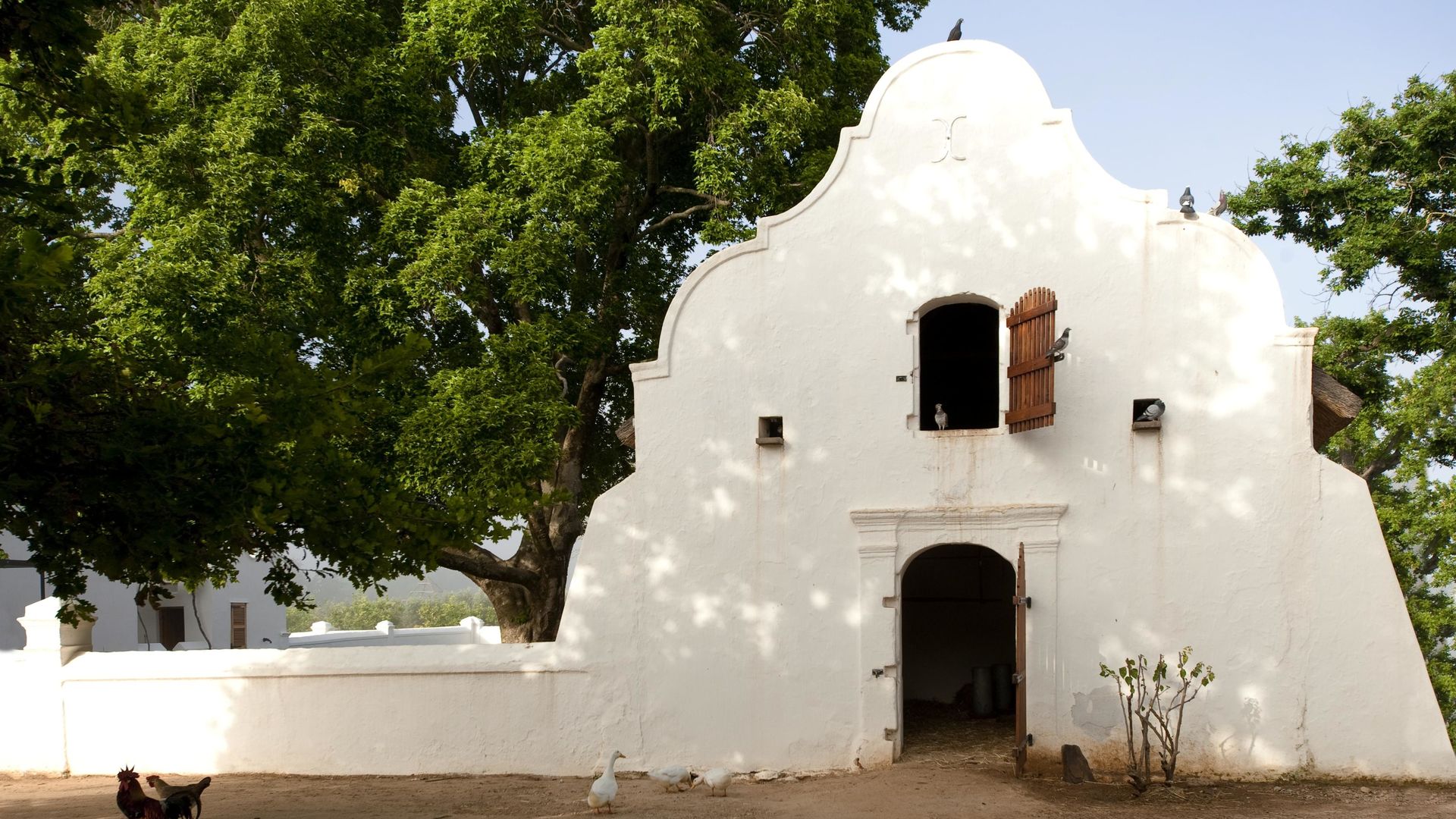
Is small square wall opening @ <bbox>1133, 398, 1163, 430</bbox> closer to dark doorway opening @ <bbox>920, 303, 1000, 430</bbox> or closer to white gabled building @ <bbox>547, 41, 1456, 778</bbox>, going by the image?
white gabled building @ <bbox>547, 41, 1456, 778</bbox>

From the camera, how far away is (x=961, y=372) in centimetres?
1529

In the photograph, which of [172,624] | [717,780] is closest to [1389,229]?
[717,780]

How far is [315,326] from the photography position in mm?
15625

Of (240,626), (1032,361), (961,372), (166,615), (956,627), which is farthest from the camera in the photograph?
(240,626)

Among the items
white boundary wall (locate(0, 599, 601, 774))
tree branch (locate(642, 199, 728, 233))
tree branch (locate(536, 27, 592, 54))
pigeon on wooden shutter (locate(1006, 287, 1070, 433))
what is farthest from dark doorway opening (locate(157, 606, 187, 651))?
pigeon on wooden shutter (locate(1006, 287, 1070, 433))

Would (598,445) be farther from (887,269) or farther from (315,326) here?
(887,269)

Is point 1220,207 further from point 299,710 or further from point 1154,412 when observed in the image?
point 299,710

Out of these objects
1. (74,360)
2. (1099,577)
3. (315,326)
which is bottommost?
(1099,577)

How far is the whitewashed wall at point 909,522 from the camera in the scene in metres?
11.3

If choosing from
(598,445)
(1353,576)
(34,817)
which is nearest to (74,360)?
(34,817)

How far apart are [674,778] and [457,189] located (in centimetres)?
916

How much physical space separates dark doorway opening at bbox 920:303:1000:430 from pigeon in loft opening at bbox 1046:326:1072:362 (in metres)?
3.18

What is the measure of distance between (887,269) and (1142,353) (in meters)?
2.58

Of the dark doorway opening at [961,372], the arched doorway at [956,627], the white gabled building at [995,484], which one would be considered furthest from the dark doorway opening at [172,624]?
the dark doorway opening at [961,372]
